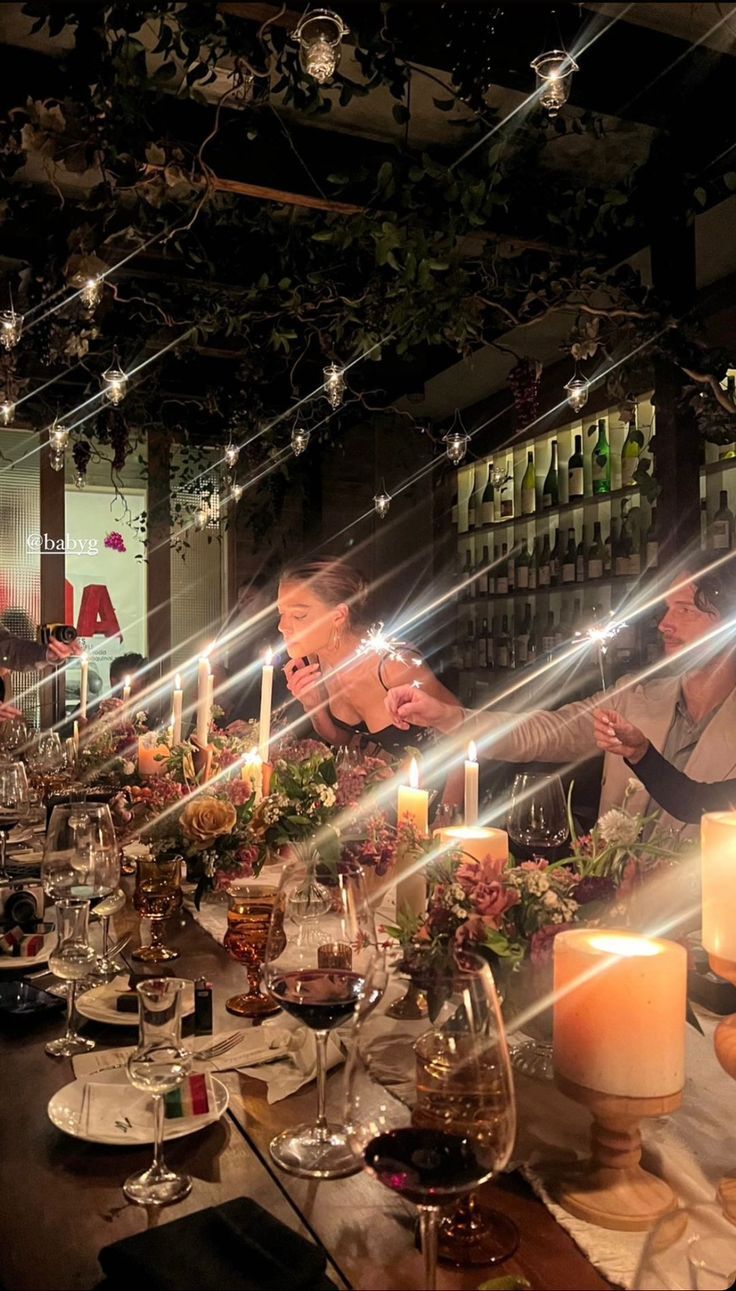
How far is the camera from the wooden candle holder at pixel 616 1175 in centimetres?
88

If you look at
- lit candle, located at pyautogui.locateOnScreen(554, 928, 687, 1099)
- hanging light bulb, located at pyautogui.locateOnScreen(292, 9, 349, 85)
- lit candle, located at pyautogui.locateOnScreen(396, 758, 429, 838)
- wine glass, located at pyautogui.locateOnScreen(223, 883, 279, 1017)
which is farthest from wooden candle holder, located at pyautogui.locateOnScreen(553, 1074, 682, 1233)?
hanging light bulb, located at pyautogui.locateOnScreen(292, 9, 349, 85)

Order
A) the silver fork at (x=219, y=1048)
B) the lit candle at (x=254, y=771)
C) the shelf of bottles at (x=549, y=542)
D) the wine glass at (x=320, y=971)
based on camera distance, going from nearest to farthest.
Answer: the wine glass at (x=320, y=971)
the silver fork at (x=219, y=1048)
the lit candle at (x=254, y=771)
the shelf of bottles at (x=549, y=542)

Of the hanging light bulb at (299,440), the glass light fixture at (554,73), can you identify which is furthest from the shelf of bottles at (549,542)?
the glass light fixture at (554,73)

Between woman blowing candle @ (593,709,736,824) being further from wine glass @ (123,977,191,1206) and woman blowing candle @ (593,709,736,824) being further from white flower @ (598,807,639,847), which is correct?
wine glass @ (123,977,191,1206)

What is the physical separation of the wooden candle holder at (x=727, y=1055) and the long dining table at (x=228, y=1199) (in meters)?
0.16

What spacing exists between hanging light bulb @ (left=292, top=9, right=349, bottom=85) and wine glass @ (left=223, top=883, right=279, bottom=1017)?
161 cm

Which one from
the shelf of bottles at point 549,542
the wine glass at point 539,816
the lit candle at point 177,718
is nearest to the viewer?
the wine glass at point 539,816

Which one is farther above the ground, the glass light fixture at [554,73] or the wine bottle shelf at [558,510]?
the glass light fixture at [554,73]

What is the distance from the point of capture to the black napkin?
30.4 inches

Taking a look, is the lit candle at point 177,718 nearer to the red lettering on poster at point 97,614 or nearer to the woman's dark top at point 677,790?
the woman's dark top at point 677,790

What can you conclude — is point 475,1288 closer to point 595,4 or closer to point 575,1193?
point 575,1193

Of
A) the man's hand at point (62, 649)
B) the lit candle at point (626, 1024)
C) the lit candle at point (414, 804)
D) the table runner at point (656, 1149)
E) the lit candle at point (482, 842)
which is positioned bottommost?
the table runner at point (656, 1149)

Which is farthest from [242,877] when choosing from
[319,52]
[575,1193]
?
[319,52]

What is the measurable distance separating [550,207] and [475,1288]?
336 centimetres
